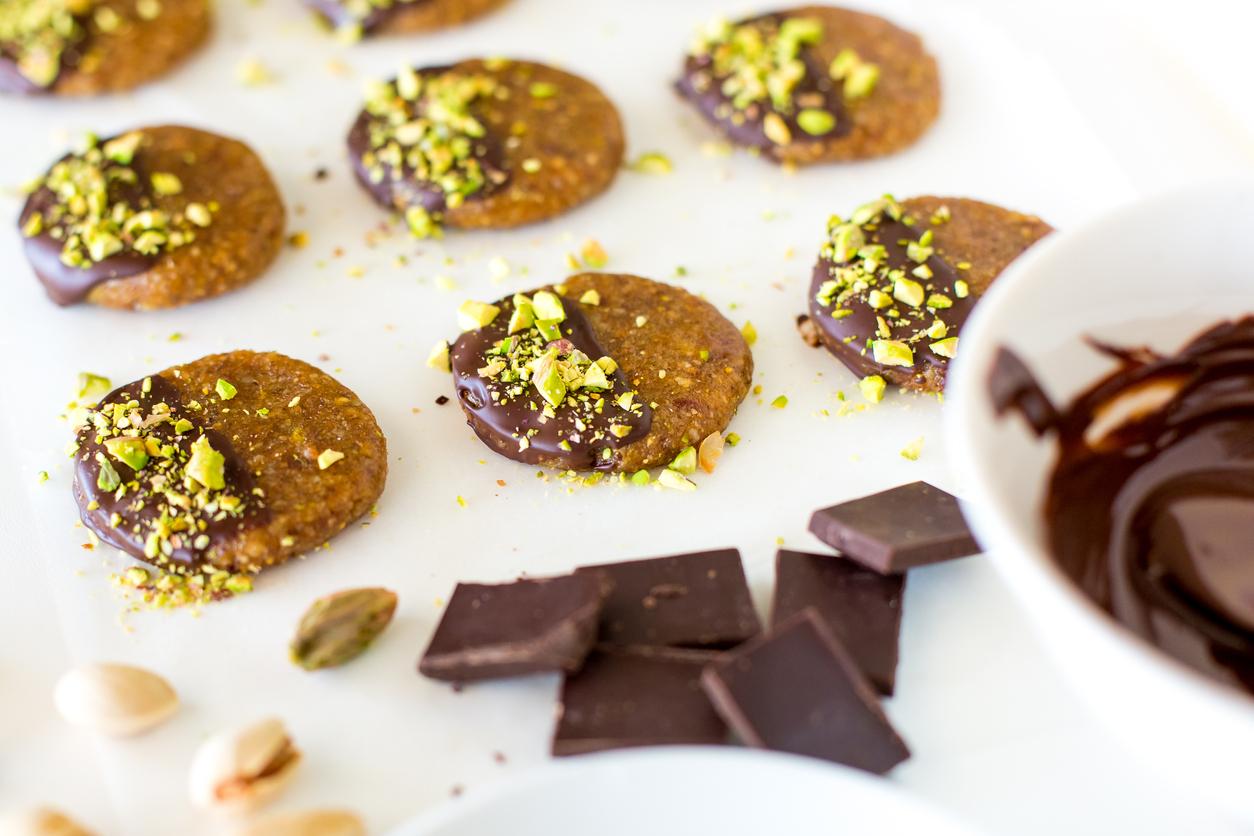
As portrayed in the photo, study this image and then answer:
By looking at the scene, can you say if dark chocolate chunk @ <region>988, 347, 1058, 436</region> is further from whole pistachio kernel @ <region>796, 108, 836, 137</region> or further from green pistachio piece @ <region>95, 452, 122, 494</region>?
green pistachio piece @ <region>95, 452, 122, 494</region>

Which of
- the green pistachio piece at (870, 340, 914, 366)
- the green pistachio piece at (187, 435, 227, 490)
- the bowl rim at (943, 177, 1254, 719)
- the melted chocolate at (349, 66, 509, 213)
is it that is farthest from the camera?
the melted chocolate at (349, 66, 509, 213)

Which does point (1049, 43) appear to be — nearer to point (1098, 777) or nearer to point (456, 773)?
point (1098, 777)

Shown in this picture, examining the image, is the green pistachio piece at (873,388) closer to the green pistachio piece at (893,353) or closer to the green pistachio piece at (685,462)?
the green pistachio piece at (893,353)

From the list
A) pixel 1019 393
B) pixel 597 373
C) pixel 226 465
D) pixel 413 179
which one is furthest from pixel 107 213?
pixel 1019 393

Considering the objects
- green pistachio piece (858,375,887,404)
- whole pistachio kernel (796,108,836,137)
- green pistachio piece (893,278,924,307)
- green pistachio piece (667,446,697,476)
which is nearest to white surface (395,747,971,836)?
green pistachio piece (667,446,697,476)

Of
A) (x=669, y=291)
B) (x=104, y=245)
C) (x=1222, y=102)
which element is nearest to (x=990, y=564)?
(x=669, y=291)

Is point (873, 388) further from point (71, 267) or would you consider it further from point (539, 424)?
point (71, 267)
